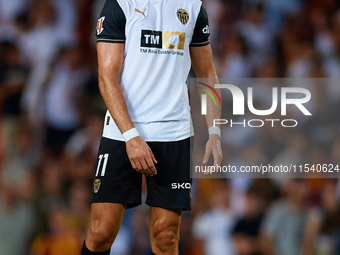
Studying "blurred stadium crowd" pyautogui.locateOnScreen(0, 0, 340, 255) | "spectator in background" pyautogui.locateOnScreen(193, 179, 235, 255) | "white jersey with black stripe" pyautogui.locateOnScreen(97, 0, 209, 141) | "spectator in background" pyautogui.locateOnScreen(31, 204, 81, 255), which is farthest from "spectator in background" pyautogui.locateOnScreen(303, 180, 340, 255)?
"white jersey with black stripe" pyautogui.locateOnScreen(97, 0, 209, 141)

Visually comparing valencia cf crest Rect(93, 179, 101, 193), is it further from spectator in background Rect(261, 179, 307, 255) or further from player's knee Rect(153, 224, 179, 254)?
spectator in background Rect(261, 179, 307, 255)

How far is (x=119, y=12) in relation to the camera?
2.48 metres

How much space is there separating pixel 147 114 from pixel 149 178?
0.38 metres

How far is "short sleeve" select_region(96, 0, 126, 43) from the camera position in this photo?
2.48m

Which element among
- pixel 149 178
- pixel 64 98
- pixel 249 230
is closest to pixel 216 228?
pixel 249 230

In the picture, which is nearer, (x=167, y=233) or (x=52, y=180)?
(x=167, y=233)

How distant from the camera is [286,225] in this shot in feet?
16.3

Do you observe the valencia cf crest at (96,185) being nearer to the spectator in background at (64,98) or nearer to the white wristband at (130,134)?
the white wristband at (130,134)

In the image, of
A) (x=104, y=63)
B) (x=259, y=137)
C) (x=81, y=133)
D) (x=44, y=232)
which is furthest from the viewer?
(x=259, y=137)

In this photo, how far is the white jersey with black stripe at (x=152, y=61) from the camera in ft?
8.18

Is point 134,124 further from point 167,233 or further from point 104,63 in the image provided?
point 167,233

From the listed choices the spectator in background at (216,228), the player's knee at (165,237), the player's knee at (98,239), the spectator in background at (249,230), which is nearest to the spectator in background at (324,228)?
the spectator in background at (249,230)

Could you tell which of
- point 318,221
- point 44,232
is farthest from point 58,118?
point 318,221

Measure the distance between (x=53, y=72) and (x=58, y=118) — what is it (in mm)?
575
